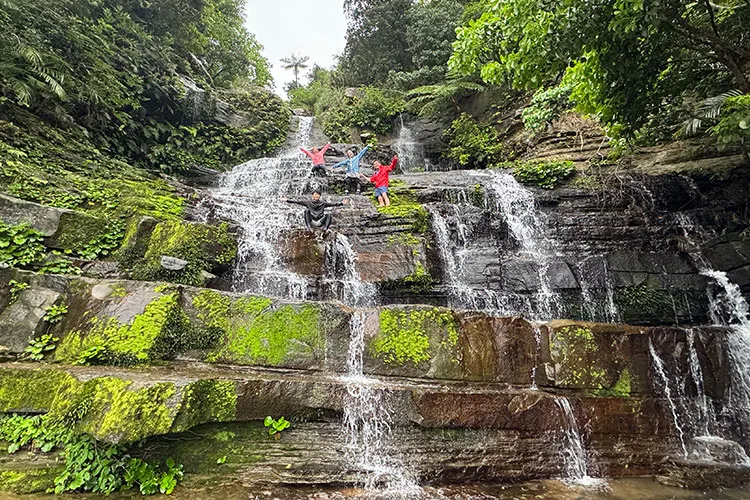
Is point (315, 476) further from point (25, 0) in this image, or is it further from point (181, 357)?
point (25, 0)

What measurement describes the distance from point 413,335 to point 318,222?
14.5ft

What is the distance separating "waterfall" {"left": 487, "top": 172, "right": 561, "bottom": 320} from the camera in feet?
26.3

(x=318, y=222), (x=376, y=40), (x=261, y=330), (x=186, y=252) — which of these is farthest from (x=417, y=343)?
(x=376, y=40)

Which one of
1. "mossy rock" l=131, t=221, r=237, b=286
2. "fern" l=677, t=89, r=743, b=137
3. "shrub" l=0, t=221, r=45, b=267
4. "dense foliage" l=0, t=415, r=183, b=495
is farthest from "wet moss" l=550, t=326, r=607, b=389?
"shrub" l=0, t=221, r=45, b=267

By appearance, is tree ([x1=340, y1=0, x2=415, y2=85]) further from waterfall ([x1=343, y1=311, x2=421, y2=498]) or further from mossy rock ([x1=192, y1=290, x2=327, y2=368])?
waterfall ([x1=343, y1=311, x2=421, y2=498])

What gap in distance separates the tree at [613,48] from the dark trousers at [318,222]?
4.16 m

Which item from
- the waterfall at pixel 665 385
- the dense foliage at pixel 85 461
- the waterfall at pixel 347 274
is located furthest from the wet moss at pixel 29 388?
the waterfall at pixel 665 385

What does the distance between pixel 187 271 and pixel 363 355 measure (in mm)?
3236

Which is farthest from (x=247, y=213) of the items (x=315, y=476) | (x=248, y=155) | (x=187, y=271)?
(x=248, y=155)

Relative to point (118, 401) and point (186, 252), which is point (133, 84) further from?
point (118, 401)

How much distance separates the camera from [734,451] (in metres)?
5.45

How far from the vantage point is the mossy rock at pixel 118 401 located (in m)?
3.39

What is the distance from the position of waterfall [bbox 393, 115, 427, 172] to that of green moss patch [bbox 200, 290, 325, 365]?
13055 millimetres

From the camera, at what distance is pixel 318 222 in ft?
29.6
